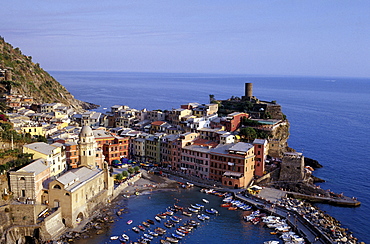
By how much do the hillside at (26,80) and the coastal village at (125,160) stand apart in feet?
49.2

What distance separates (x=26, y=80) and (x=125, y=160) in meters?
73.9

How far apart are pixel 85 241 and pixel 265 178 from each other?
3458 cm

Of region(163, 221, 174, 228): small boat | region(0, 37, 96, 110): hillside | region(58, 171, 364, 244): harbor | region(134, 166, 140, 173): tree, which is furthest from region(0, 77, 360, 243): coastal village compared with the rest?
region(0, 37, 96, 110): hillside

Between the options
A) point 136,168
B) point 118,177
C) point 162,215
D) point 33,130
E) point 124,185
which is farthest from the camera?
point 33,130

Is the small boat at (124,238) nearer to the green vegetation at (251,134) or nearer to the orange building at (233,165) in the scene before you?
the orange building at (233,165)

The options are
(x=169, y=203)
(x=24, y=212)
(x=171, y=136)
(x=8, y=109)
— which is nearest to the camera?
(x=24, y=212)

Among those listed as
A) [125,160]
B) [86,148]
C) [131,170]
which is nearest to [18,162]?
[86,148]

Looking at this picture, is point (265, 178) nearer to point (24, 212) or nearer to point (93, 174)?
point (93, 174)

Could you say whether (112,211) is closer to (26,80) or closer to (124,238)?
(124,238)

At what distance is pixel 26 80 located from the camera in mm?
126938

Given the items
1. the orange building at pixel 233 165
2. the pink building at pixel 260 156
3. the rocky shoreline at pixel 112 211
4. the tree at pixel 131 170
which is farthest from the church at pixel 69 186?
the pink building at pixel 260 156

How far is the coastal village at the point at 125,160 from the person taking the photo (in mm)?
44000

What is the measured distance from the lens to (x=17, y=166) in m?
47.2

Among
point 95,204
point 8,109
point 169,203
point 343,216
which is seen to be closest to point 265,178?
point 343,216
